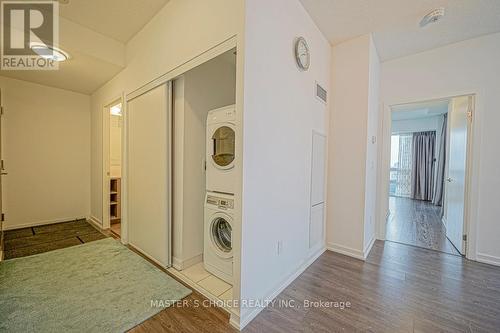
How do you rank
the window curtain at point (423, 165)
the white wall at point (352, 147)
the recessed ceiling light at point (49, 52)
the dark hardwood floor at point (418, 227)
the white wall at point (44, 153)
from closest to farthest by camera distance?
the recessed ceiling light at point (49, 52) → the white wall at point (352, 147) → the dark hardwood floor at point (418, 227) → the white wall at point (44, 153) → the window curtain at point (423, 165)

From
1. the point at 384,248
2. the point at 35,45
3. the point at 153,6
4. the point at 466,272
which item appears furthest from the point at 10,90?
the point at 466,272

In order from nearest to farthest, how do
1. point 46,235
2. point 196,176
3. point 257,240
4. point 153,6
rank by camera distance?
1. point 257,240
2. point 153,6
3. point 196,176
4. point 46,235

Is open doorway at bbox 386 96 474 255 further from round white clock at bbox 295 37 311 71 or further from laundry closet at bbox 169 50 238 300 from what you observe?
laundry closet at bbox 169 50 238 300

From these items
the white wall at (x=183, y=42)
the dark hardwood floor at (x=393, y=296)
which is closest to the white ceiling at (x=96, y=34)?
the white wall at (x=183, y=42)

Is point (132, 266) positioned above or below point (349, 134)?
below

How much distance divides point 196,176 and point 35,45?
2520mm

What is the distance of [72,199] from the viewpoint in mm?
4062

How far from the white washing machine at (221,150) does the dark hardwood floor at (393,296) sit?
1169 millimetres

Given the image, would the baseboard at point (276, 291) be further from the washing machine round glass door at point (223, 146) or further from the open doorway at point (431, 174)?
the open doorway at point (431, 174)

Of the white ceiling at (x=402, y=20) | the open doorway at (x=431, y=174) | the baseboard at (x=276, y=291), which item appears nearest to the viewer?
the baseboard at (x=276, y=291)

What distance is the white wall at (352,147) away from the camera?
8.45 feet

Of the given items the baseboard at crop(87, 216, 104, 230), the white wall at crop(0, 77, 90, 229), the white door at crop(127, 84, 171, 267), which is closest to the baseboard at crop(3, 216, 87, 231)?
the white wall at crop(0, 77, 90, 229)

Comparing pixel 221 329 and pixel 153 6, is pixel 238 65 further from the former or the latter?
pixel 221 329

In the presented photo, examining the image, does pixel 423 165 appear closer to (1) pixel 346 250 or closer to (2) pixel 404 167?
(2) pixel 404 167
